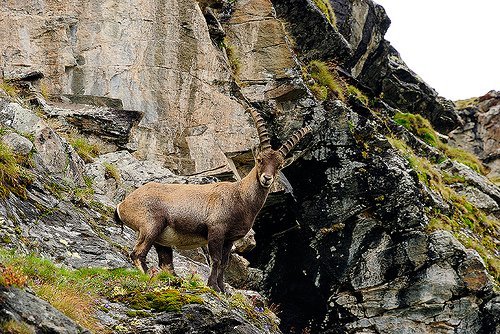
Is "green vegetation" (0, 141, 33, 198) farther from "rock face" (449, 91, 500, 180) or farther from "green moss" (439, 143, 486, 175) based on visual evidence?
"rock face" (449, 91, 500, 180)

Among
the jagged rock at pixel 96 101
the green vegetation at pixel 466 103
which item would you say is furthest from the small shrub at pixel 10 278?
the green vegetation at pixel 466 103

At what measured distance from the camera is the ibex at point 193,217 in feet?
36.6

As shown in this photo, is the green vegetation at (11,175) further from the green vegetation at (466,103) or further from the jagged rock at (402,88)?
the green vegetation at (466,103)

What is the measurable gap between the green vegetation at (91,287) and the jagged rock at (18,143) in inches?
184

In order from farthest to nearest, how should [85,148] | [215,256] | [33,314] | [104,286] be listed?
[85,148], [215,256], [104,286], [33,314]

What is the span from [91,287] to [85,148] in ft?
34.4

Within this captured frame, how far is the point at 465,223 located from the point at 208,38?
12784 millimetres

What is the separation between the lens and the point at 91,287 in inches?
353

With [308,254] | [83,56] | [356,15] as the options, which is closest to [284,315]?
[308,254]

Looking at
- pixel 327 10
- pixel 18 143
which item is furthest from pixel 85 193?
pixel 327 10

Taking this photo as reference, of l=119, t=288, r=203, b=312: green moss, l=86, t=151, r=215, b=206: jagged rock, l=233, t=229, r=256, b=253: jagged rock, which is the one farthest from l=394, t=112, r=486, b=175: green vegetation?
l=119, t=288, r=203, b=312: green moss

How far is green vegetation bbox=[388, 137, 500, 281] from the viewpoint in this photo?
77.8ft

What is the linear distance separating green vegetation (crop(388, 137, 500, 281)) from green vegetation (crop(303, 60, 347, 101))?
3089 mm

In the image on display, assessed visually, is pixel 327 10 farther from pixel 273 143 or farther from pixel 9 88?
pixel 9 88
